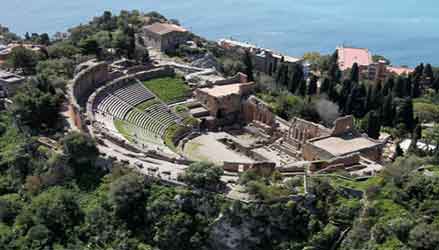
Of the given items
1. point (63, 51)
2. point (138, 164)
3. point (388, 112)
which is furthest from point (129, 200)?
point (388, 112)

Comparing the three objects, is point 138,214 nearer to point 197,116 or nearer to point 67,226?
point 67,226

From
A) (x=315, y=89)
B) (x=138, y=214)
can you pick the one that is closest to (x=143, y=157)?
(x=138, y=214)

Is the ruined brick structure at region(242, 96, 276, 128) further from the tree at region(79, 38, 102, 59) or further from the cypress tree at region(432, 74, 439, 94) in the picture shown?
the cypress tree at region(432, 74, 439, 94)

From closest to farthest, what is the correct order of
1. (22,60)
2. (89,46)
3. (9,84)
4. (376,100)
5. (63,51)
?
(9,84) → (22,60) → (63,51) → (89,46) → (376,100)

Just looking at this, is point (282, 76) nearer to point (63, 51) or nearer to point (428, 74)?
point (428, 74)

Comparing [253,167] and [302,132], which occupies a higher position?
[253,167]

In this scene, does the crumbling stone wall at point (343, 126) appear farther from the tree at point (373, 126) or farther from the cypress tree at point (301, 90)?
the cypress tree at point (301, 90)
